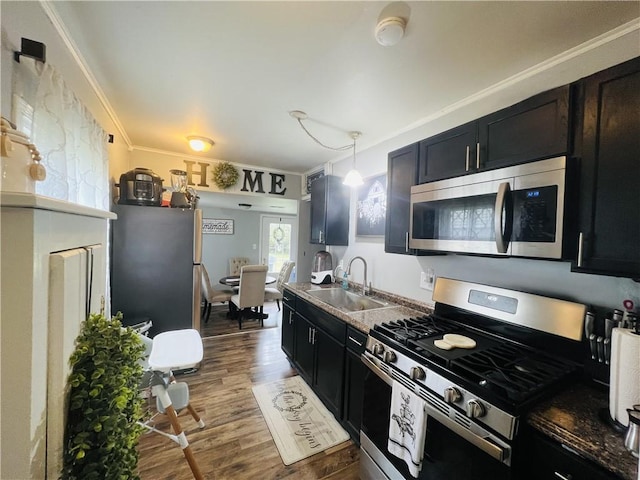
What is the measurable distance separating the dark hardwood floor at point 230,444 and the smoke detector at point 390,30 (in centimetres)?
253

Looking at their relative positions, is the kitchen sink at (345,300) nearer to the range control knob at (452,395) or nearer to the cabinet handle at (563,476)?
the range control knob at (452,395)

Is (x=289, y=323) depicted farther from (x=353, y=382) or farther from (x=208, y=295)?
(x=208, y=295)

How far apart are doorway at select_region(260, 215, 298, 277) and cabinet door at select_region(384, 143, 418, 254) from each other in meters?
4.38

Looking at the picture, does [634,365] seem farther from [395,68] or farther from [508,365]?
[395,68]

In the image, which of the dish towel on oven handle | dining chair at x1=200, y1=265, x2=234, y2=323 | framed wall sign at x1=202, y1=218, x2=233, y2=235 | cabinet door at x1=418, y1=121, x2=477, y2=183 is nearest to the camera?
the dish towel on oven handle

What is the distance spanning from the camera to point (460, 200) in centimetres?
156

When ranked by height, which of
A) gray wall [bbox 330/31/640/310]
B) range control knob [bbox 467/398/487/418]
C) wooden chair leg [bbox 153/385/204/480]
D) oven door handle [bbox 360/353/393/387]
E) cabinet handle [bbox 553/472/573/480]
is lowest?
wooden chair leg [bbox 153/385/204/480]

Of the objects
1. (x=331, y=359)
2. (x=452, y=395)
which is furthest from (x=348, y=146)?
(x=452, y=395)

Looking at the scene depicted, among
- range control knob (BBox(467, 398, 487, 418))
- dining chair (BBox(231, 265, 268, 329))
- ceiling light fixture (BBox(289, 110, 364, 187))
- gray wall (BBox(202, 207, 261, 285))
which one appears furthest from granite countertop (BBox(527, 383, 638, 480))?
gray wall (BBox(202, 207, 261, 285))

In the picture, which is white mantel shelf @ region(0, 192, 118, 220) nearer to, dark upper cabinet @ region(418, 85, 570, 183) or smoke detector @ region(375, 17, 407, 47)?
smoke detector @ region(375, 17, 407, 47)

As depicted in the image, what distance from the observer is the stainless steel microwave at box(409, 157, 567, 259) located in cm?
115

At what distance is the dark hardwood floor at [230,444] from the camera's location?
5.35ft

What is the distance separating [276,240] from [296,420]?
4.98m

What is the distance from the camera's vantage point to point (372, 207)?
279 cm
